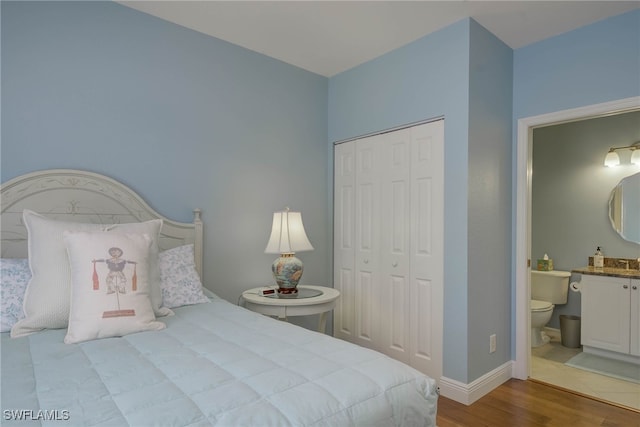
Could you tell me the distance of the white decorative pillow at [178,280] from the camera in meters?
2.05

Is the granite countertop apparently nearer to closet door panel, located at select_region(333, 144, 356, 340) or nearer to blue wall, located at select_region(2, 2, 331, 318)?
closet door panel, located at select_region(333, 144, 356, 340)

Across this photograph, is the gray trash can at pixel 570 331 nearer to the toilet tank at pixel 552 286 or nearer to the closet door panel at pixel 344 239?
the toilet tank at pixel 552 286

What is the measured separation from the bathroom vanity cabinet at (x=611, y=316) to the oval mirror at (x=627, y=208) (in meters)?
0.63

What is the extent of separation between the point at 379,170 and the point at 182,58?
1707 millimetres

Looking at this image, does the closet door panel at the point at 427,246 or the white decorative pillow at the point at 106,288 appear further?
the closet door panel at the point at 427,246

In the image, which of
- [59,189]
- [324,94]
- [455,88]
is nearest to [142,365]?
[59,189]

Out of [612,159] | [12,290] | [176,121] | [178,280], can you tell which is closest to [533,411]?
[178,280]

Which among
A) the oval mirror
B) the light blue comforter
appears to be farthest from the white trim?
the light blue comforter

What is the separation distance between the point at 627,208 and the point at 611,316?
1103mm

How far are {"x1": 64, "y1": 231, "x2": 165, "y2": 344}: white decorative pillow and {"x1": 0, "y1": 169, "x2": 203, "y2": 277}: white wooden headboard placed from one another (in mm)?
642

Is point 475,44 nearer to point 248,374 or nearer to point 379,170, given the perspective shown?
point 379,170
